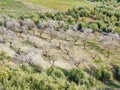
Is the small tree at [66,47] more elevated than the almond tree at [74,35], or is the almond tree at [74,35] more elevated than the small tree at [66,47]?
the almond tree at [74,35]

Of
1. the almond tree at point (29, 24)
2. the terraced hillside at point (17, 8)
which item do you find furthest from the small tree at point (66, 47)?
the terraced hillside at point (17, 8)

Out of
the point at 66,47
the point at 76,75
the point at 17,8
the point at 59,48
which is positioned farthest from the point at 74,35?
the point at 76,75

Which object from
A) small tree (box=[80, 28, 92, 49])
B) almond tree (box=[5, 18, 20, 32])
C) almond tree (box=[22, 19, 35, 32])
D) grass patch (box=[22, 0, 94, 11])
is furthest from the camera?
grass patch (box=[22, 0, 94, 11])

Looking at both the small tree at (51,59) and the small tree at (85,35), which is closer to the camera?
the small tree at (51,59)

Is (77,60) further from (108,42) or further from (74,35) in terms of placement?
(74,35)

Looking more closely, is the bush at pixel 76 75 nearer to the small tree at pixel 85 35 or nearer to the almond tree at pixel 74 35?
the small tree at pixel 85 35

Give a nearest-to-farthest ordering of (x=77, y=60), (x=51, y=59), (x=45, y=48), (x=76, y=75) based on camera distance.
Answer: (x=76, y=75) < (x=51, y=59) < (x=77, y=60) < (x=45, y=48)

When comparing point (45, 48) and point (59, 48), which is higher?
point (45, 48)

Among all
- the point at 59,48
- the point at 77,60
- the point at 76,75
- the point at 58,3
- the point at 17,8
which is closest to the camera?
the point at 76,75

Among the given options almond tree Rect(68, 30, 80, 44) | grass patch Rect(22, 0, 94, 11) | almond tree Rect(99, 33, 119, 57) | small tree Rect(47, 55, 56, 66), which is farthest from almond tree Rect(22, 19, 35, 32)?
grass patch Rect(22, 0, 94, 11)

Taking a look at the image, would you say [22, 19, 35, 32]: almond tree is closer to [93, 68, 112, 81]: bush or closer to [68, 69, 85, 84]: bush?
[93, 68, 112, 81]: bush

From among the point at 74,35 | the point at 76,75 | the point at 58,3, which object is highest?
the point at 58,3

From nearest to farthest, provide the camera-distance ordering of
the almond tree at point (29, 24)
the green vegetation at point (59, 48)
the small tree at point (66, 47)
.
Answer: the green vegetation at point (59, 48), the small tree at point (66, 47), the almond tree at point (29, 24)
